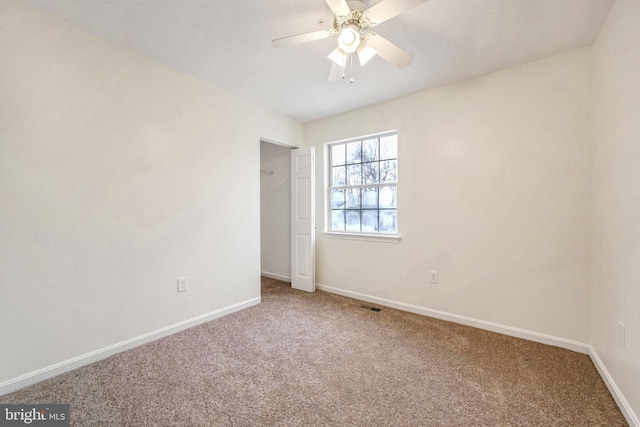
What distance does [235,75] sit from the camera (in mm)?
2666

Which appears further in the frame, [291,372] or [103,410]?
[291,372]

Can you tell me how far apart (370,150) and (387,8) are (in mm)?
2133

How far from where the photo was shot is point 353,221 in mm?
3719

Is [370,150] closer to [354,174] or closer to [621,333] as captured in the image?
[354,174]

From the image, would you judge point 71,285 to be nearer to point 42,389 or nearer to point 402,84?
point 42,389

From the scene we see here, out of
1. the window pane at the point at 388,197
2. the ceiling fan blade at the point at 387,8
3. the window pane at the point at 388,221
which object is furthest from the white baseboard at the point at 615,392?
the ceiling fan blade at the point at 387,8

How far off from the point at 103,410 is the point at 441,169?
128 inches

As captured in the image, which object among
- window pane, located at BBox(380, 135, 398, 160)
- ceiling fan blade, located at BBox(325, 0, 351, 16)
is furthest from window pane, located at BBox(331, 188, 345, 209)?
ceiling fan blade, located at BBox(325, 0, 351, 16)

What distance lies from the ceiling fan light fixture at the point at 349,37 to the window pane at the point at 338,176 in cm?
217

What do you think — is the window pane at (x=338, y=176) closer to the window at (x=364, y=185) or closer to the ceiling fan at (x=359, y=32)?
the window at (x=364, y=185)

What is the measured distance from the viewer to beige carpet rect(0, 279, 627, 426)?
1544mm

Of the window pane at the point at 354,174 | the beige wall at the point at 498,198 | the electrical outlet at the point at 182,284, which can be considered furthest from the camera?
the window pane at the point at 354,174

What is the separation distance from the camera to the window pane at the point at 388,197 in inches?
131

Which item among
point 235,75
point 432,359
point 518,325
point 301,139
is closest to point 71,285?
point 235,75
